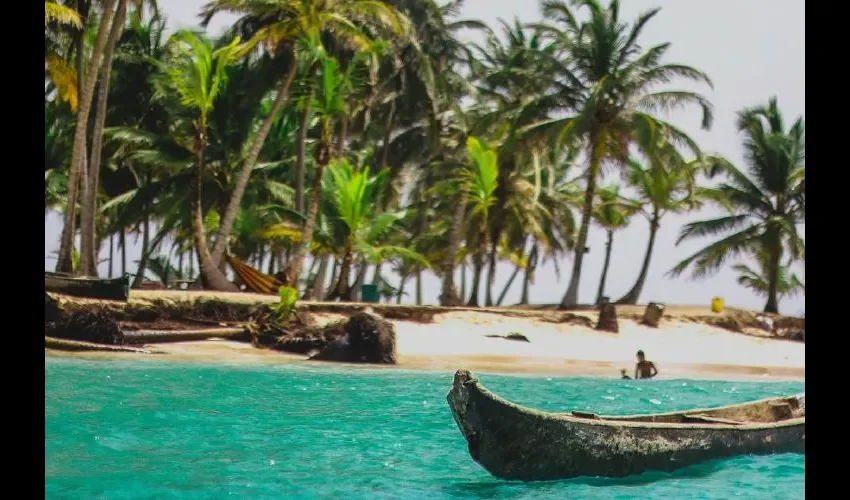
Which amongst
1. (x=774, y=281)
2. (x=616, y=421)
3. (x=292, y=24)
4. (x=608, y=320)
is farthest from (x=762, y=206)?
(x=616, y=421)

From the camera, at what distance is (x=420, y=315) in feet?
38.2

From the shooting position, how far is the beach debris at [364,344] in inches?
376

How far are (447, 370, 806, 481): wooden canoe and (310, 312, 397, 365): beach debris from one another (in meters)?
4.50

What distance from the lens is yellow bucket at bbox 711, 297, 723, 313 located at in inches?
567

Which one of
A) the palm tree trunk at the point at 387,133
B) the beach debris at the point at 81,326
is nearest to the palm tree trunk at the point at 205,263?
the beach debris at the point at 81,326

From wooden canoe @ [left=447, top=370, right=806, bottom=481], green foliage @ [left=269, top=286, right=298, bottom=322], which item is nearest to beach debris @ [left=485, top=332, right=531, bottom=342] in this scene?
green foliage @ [left=269, top=286, right=298, bottom=322]

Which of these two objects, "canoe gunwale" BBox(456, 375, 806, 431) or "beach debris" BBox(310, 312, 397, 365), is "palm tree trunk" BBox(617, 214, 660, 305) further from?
"canoe gunwale" BBox(456, 375, 806, 431)

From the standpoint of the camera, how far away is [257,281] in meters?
13.0

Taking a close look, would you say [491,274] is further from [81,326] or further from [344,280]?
[81,326]

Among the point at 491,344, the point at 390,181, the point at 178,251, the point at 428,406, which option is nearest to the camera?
the point at 428,406

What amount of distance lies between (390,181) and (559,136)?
17.6 feet

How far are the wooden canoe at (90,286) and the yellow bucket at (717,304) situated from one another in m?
8.89

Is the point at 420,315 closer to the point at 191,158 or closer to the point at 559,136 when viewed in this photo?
the point at 559,136

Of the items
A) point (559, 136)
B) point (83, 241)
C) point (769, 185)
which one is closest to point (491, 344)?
point (559, 136)
